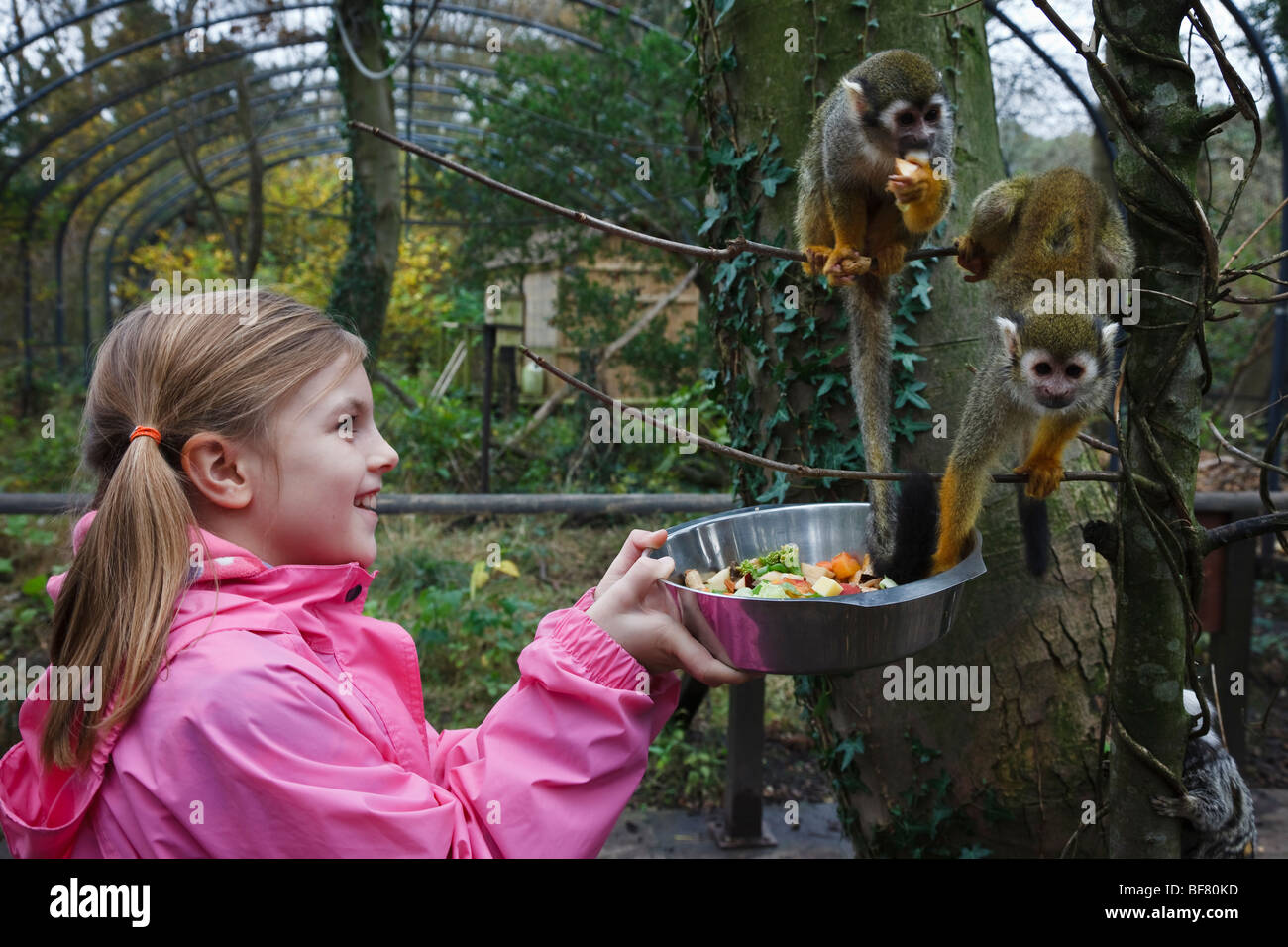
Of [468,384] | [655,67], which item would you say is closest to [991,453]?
[655,67]

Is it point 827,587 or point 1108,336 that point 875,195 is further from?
point 827,587

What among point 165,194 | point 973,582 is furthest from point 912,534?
point 165,194

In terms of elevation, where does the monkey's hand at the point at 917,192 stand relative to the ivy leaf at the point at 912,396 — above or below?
above

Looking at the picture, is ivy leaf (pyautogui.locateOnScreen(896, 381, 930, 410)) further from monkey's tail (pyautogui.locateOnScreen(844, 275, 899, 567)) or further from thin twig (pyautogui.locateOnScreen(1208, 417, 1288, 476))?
thin twig (pyautogui.locateOnScreen(1208, 417, 1288, 476))

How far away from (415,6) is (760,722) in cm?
530

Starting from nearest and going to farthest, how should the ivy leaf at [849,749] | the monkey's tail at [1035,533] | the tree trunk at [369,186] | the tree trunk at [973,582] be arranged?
the monkey's tail at [1035,533], the tree trunk at [973,582], the ivy leaf at [849,749], the tree trunk at [369,186]

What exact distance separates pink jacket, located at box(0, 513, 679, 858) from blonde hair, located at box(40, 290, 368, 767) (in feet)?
0.11

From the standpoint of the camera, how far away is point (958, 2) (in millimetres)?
1815

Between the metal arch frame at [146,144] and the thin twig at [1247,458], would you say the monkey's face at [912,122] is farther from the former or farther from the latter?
the metal arch frame at [146,144]

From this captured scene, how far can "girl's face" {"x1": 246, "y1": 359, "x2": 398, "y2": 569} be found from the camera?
1.25m

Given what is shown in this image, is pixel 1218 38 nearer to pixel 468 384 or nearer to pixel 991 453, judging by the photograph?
pixel 991 453

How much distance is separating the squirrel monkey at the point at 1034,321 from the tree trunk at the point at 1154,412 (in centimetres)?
7

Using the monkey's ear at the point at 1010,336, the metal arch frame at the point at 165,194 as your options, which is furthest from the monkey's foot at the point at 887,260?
the metal arch frame at the point at 165,194

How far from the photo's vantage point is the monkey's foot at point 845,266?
1.33m
